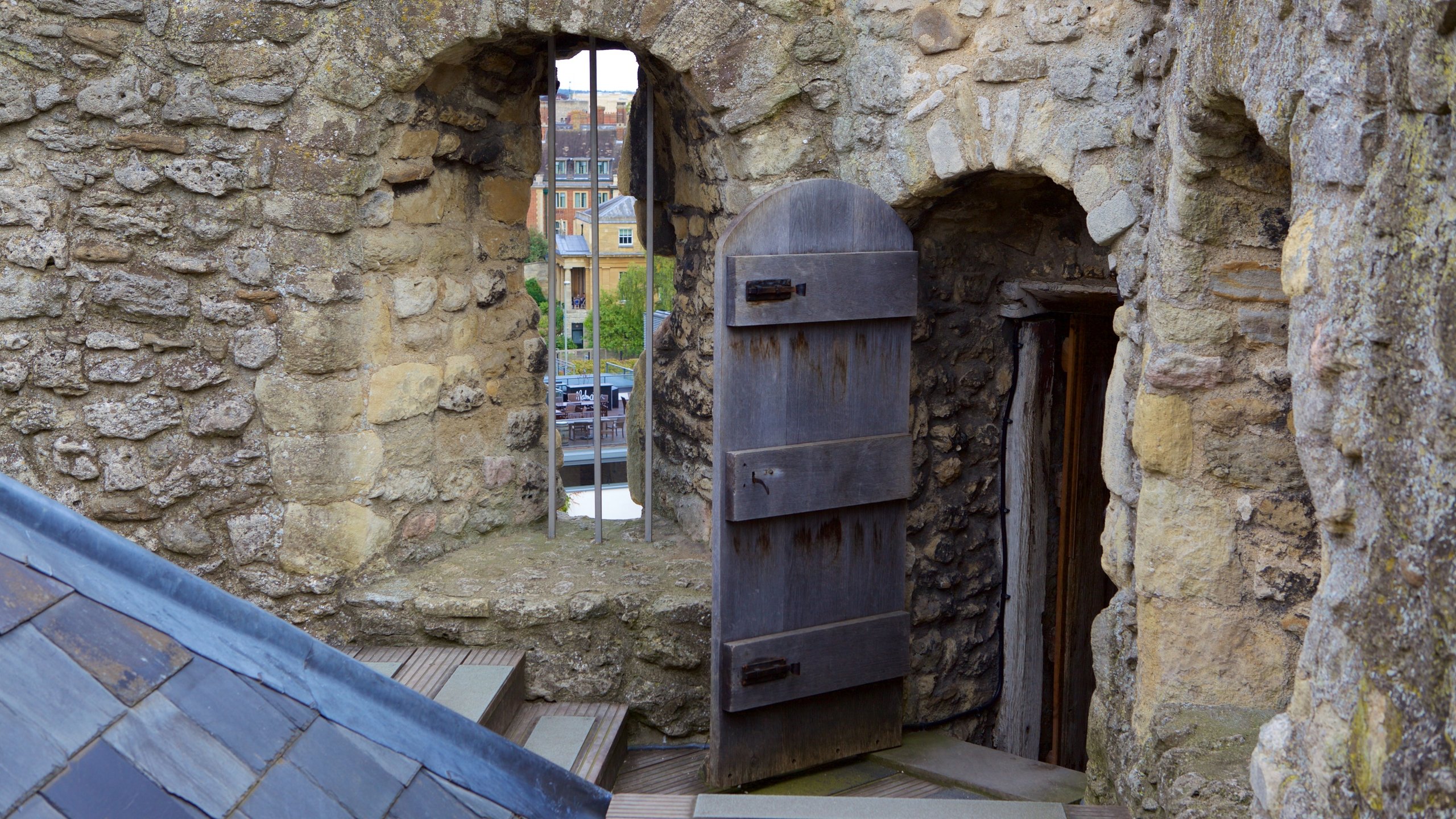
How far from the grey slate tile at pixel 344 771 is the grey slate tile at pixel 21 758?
265 mm

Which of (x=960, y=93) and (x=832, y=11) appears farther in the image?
(x=832, y=11)

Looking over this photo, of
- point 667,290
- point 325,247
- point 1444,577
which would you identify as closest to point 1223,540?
point 1444,577

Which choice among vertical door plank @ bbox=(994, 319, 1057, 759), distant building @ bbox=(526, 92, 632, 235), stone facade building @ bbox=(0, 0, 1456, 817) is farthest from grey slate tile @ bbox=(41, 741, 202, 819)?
distant building @ bbox=(526, 92, 632, 235)

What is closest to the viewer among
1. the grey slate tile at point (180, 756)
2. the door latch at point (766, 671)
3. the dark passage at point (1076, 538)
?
the grey slate tile at point (180, 756)

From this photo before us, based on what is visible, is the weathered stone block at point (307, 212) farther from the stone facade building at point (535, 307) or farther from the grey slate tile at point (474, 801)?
the grey slate tile at point (474, 801)

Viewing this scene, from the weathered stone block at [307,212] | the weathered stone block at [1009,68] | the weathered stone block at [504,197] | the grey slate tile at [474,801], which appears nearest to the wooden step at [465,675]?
the weathered stone block at [307,212]

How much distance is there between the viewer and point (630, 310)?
49.6 feet

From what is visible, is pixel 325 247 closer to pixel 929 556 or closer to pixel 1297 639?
pixel 929 556

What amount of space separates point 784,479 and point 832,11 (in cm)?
142

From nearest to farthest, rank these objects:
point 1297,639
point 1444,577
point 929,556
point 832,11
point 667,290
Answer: point 1444,577, point 1297,639, point 832,11, point 929,556, point 667,290

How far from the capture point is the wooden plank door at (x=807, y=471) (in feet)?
11.0

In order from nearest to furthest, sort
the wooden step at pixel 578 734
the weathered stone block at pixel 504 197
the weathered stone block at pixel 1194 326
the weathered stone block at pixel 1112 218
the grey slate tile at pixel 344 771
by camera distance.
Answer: the grey slate tile at pixel 344 771, the weathered stone block at pixel 1194 326, the weathered stone block at pixel 1112 218, the wooden step at pixel 578 734, the weathered stone block at pixel 504 197

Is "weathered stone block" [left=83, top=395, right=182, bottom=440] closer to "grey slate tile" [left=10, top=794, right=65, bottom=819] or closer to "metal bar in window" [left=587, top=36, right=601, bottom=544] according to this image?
"metal bar in window" [left=587, top=36, right=601, bottom=544]

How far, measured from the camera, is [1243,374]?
2699mm
